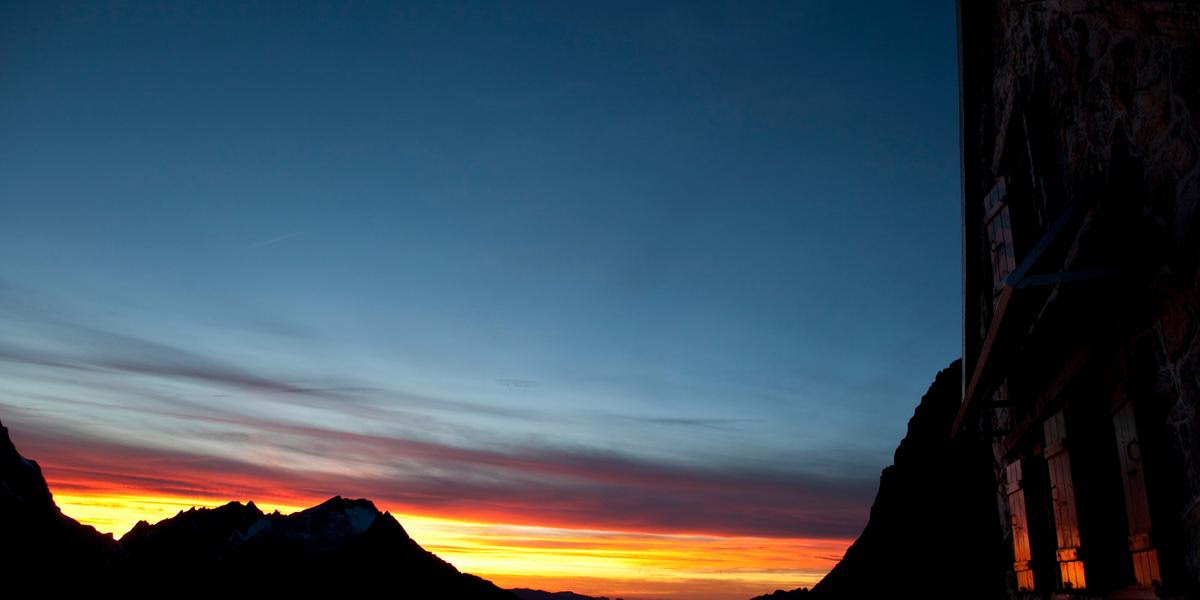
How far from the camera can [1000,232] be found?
8.48 m

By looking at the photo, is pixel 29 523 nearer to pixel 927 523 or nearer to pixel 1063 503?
pixel 927 523

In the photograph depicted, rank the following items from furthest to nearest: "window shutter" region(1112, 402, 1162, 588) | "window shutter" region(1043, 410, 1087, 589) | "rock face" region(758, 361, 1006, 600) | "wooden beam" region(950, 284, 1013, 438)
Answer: "rock face" region(758, 361, 1006, 600) → "window shutter" region(1043, 410, 1087, 589) → "wooden beam" region(950, 284, 1013, 438) → "window shutter" region(1112, 402, 1162, 588)

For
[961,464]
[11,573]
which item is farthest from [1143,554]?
[11,573]

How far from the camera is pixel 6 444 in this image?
45.6 meters

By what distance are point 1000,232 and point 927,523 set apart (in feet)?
143

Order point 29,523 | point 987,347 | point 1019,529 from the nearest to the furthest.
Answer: point 987,347, point 1019,529, point 29,523

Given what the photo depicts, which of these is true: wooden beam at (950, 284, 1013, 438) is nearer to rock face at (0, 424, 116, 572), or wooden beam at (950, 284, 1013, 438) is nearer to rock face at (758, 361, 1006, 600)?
rock face at (758, 361, 1006, 600)

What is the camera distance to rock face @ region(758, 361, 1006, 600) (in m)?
43.8

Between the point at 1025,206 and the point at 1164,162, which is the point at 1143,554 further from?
the point at 1025,206

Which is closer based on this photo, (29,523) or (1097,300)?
(1097,300)

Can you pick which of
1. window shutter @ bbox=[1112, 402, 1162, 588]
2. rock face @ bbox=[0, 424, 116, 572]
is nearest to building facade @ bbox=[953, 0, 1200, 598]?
window shutter @ bbox=[1112, 402, 1162, 588]

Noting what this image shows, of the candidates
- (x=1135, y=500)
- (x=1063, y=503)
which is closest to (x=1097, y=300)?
(x=1135, y=500)

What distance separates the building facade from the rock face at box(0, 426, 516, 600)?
52124 millimetres

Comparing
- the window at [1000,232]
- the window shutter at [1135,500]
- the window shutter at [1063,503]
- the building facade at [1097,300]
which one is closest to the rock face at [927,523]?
the window at [1000,232]
